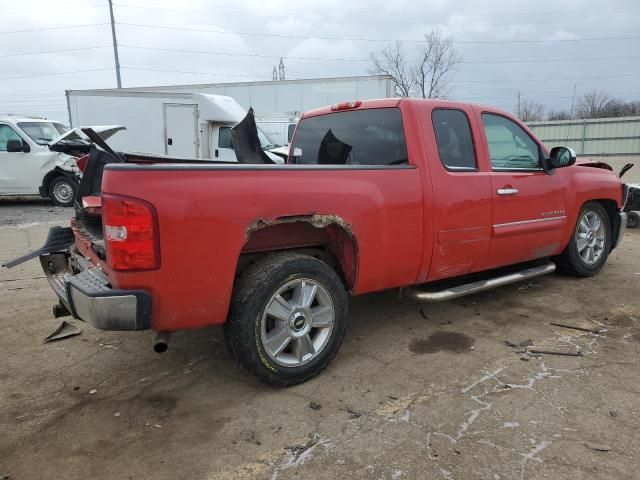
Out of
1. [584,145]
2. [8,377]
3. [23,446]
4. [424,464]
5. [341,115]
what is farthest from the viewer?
[584,145]

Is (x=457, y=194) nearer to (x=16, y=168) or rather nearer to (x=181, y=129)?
(x=16, y=168)

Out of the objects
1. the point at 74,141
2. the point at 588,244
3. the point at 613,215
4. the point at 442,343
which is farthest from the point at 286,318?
the point at 613,215

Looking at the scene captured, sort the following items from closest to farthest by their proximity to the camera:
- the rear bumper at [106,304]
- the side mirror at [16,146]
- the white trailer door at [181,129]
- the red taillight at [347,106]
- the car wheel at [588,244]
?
the rear bumper at [106,304] → the red taillight at [347,106] → the car wheel at [588,244] → the side mirror at [16,146] → the white trailer door at [181,129]

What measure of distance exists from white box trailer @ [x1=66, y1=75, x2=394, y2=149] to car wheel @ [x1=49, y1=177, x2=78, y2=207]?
3.93 metres

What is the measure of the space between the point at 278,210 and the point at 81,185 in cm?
191

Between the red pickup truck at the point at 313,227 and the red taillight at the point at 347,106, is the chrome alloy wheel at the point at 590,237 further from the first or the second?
the red taillight at the point at 347,106

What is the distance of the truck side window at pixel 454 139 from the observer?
4023 mm

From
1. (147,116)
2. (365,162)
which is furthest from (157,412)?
(147,116)

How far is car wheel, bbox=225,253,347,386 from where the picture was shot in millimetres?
3033

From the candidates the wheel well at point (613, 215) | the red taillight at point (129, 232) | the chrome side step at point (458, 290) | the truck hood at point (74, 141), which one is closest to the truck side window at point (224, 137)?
the truck hood at point (74, 141)

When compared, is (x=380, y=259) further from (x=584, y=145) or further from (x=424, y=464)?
(x=584, y=145)

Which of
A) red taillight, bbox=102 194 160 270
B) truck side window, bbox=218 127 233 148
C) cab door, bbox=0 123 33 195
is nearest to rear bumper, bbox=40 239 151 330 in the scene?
red taillight, bbox=102 194 160 270

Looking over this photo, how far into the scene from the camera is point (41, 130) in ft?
41.9

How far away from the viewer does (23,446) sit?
2.72 m
